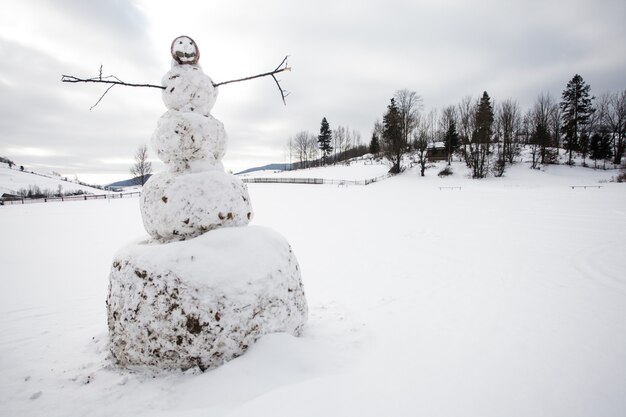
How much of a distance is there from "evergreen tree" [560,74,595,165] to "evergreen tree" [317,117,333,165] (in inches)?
1931

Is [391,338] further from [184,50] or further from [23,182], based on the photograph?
[23,182]

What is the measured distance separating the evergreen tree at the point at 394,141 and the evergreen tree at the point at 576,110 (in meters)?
27.9

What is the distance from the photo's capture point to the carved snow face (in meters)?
3.78

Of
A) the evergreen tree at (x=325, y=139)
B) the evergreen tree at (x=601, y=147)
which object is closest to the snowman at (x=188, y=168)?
the evergreen tree at (x=601, y=147)

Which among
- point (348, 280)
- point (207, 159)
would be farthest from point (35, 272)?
point (348, 280)

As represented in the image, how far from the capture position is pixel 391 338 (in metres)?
4.06

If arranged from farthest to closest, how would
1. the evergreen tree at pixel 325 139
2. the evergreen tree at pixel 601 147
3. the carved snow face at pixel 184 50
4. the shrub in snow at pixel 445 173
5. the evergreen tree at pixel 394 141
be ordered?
1. the evergreen tree at pixel 325 139
2. the evergreen tree at pixel 394 141
3. the evergreen tree at pixel 601 147
4. the shrub in snow at pixel 445 173
5. the carved snow face at pixel 184 50

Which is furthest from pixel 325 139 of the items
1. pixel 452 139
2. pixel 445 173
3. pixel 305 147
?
pixel 445 173

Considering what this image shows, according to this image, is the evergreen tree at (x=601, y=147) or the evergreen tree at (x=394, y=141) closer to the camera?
the evergreen tree at (x=601, y=147)

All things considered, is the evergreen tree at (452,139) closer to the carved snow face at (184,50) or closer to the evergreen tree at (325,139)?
the evergreen tree at (325,139)

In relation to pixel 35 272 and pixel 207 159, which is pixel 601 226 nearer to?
pixel 207 159

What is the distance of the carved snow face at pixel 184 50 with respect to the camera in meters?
3.78

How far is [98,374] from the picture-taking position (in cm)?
334

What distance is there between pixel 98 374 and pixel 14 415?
736 mm
